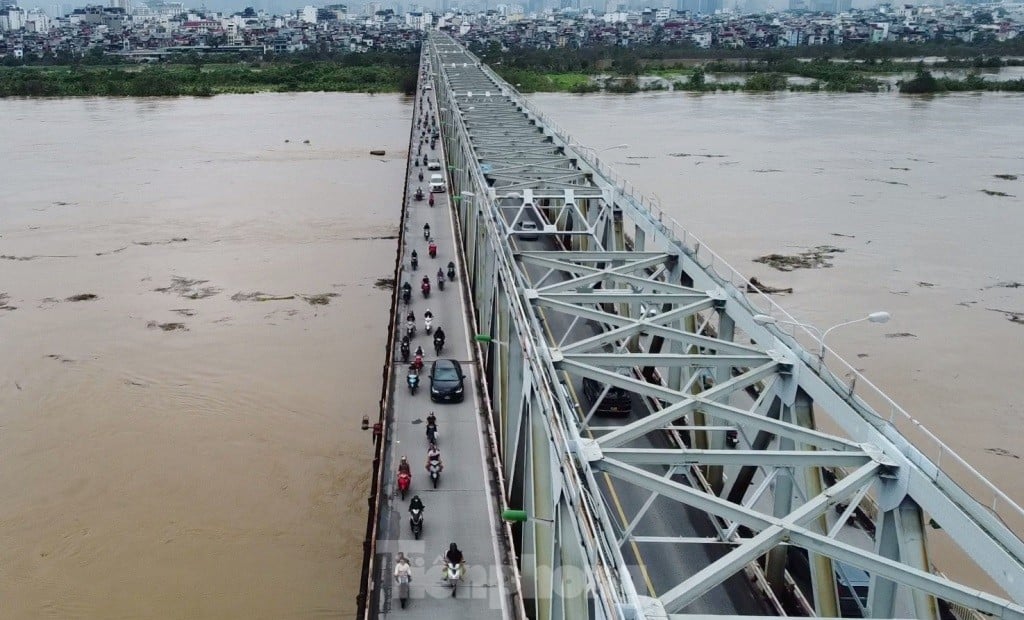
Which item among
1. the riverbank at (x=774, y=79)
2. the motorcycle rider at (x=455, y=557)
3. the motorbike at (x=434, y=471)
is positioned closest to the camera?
the motorcycle rider at (x=455, y=557)

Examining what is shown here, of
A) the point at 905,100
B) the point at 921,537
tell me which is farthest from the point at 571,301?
the point at 905,100

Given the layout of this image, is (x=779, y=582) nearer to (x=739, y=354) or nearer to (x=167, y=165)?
(x=739, y=354)

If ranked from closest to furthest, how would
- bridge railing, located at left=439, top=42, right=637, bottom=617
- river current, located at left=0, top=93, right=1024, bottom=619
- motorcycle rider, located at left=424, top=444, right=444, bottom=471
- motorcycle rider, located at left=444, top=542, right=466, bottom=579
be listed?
bridge railing, located at left=439, top=42, right=637, bottom=617 → motorcycle rider, located at left=444, top=542, right=466, bottom=579 → motorcycle rider, located at left=424, top=444, right=444, bottom=471 → river current, located at left=0, top=93, right=1024, bottom=619

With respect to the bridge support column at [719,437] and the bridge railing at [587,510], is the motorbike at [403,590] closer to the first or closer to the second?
the bridge railing at [587,510]

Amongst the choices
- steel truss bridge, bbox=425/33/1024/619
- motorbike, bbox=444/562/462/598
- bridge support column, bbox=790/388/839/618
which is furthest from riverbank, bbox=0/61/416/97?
bridge support column, bbox=790/388/839/618

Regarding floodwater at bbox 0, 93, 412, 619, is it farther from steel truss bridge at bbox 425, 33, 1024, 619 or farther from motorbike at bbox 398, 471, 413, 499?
steel truss bridge at bbox 425, 33, 1024, 619

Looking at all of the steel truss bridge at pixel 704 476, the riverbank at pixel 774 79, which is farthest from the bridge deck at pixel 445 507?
the riverbank at pixel 774 79
